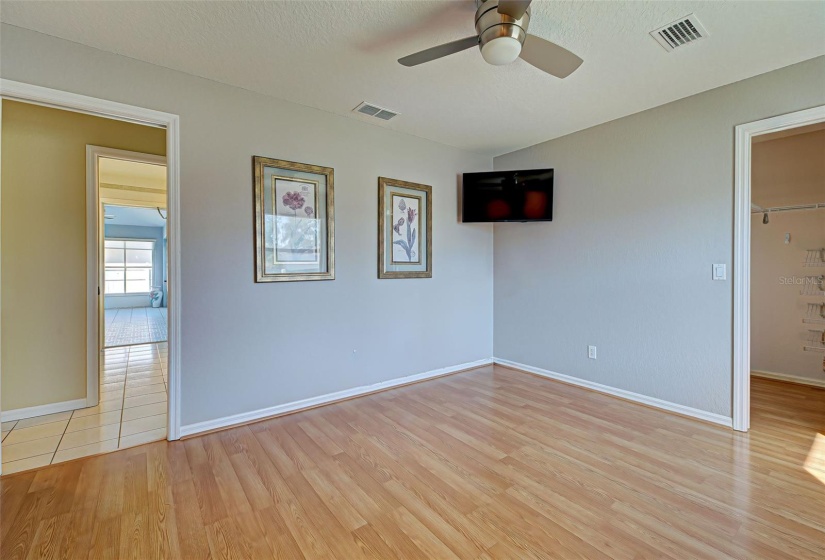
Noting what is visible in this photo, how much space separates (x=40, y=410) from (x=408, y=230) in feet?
11.7

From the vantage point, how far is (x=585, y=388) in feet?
11.8

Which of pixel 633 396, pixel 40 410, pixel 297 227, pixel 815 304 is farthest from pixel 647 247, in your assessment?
pixel 40 410

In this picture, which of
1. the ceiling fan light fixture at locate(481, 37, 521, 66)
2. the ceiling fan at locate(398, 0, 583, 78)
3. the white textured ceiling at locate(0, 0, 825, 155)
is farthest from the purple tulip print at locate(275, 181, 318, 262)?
the ceiling fan light fixture at locate(481, 37, 521, 66)

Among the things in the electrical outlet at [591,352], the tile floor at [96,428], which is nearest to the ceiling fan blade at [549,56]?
the electrical outlet at [591,352]

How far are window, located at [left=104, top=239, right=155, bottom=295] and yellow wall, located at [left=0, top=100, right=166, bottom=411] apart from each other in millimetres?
8991

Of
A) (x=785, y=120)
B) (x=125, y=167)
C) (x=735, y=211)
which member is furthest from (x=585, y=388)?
(x=125, y=167)

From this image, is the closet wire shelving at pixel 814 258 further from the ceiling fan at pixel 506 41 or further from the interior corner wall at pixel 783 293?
the ceiling fan at pixel 506 41

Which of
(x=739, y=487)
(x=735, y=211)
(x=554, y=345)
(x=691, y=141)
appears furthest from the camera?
(x=554, y=345)

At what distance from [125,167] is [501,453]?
536 centimetres

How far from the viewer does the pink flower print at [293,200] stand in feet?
9.74

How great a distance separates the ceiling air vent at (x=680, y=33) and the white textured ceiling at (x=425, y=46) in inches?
1.6

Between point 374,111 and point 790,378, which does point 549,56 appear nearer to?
point 374,111

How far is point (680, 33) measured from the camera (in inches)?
82.6

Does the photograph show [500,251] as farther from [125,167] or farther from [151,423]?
[125,167]
